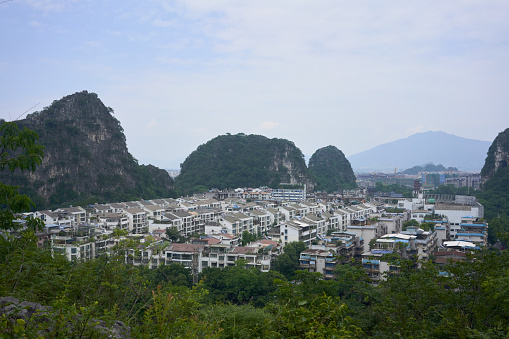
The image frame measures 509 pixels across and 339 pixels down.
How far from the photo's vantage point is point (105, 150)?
1459 inches

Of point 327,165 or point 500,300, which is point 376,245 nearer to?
point 500,300

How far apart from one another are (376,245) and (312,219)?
6.20 m

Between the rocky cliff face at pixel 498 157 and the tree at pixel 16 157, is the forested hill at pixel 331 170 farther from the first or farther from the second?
the tree at pixel 16 157

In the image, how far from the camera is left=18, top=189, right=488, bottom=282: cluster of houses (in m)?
12.4

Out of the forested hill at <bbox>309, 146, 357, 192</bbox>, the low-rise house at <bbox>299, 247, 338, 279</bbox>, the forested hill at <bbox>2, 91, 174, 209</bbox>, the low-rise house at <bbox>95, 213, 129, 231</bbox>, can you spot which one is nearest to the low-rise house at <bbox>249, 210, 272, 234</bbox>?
the low-rise house at <bbox>95, 213, 129, 231</bbox>

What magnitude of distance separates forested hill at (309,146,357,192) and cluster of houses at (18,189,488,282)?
82.0ft

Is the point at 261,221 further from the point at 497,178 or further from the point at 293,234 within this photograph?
the point at 497,178

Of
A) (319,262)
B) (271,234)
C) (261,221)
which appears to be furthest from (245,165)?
(319,262)

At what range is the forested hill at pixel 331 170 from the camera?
51875mm

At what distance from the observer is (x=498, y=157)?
119ft

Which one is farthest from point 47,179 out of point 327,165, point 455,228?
point 327,165

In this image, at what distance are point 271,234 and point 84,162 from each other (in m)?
22.8

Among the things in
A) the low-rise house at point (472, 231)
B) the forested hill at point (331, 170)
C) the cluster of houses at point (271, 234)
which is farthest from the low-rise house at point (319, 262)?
the forested hill at point (331, 170)

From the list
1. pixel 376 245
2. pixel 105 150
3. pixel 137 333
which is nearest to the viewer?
pixel 137 333
